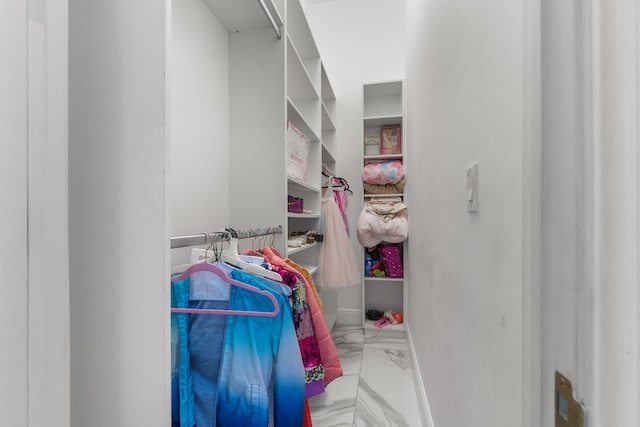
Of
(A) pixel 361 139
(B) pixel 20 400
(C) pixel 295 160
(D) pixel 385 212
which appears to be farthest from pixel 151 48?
(A) pixel 361 139

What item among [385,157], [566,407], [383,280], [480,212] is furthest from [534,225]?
[383,280]

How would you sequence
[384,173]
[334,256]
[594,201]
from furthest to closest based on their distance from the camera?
[384,173], [334,256], [594,201]

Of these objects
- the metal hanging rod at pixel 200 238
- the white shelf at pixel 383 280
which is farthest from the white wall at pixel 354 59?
the metal hanging rod at pixel 200 238

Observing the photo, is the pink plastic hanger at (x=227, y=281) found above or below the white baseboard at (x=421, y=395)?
above

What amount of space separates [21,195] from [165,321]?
31 centimetres

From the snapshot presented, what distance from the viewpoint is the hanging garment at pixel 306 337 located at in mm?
1148

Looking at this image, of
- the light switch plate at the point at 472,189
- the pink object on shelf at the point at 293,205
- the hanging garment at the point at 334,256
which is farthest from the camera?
the hanging garment at the point at 334,256

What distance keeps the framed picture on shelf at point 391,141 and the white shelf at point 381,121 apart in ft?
0.20

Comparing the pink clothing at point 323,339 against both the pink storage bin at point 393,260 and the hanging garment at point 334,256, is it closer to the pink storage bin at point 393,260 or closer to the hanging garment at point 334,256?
the hanging garment at point 334,256

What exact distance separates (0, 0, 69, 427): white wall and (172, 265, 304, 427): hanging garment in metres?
0.43

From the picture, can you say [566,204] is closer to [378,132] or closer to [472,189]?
[472,189]

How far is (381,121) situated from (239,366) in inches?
98.0

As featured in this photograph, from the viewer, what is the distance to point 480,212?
68 centimetres

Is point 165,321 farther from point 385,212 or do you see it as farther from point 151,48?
point 385,212
